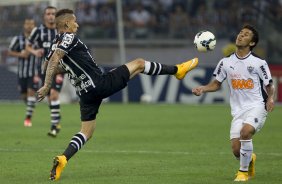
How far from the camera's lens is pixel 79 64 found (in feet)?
34.8

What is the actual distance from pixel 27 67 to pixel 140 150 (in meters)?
7.70

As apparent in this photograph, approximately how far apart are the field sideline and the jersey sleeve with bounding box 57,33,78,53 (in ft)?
5.37

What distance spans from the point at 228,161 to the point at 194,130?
19.5 ft

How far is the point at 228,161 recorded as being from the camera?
12367mm

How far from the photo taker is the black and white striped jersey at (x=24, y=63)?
68.0 feet

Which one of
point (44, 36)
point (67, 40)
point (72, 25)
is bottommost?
point (44, 36)

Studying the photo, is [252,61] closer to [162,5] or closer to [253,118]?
[253,118]

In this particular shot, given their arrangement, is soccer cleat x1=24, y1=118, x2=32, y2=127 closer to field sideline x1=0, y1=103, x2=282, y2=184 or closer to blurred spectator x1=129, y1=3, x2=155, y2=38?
field sideline x1=0, y1=103, x2=282, y2=184

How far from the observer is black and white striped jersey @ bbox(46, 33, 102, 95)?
10.6 meters

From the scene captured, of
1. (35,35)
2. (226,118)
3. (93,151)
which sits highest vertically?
(35,35)

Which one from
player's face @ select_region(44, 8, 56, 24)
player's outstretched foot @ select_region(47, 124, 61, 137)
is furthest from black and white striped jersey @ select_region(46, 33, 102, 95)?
player's face @ select_region(44, 8, 56, 24)

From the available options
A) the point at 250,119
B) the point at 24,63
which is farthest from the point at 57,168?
the point at 24,63

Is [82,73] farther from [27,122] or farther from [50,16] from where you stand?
[27,122]

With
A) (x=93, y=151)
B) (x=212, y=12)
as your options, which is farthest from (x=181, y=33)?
(x=93, y=151)
